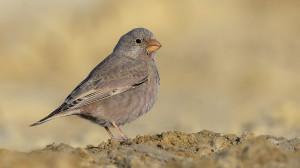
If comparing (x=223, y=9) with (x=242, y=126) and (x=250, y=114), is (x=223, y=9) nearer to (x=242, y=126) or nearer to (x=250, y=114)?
(x=250, y=114)

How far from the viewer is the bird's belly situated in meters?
9.54

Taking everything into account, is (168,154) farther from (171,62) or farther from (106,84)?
(171,62)

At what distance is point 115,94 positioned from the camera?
969 centimetres

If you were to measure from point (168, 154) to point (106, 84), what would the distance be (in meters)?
2.62

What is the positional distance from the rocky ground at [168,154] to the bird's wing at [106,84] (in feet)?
3.98

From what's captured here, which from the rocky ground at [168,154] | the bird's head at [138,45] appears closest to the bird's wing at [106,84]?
the bird's head at [138,45]

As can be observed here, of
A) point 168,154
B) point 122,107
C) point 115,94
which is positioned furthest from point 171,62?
point 168,154

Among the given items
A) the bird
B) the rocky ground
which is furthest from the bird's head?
the rocky ground

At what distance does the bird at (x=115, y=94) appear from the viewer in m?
9.42

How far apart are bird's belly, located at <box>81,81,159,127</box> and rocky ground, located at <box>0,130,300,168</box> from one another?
3.72 ft

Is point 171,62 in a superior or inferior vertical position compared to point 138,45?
superior

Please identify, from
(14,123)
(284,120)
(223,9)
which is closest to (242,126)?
(284,120)

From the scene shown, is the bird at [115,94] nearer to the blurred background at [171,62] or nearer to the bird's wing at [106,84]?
the bird's wing at [106,84]

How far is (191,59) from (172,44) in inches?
79.7
